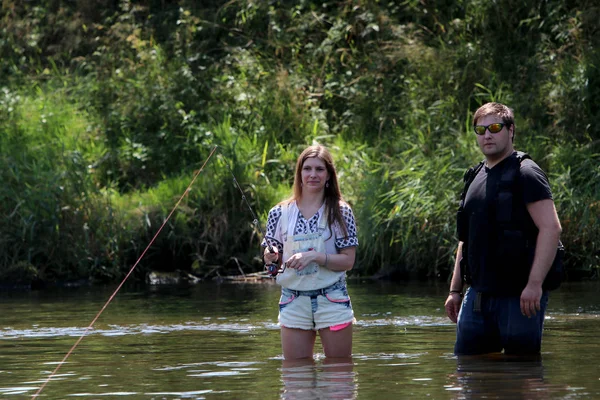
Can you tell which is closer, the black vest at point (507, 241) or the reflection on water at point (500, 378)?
the reflection on water at point (500, 378)

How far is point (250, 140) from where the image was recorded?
58.5ft

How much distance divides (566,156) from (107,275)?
→ 5691 millimetres

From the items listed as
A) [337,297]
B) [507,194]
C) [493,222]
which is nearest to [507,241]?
[493,222]

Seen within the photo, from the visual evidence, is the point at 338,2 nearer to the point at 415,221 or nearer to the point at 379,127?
the point at 379,127

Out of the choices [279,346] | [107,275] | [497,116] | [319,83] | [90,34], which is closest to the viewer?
[497,116]

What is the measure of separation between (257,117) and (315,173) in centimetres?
1170

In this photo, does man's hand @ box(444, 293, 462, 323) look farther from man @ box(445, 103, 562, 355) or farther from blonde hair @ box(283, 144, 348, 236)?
blonde hair @ box(283, 144, 348, 236)

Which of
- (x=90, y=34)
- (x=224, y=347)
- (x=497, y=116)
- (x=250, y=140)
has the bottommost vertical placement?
(x=224, y=347)

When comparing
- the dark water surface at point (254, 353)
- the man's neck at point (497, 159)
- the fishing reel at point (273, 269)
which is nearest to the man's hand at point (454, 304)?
the dark water surface at point (254, 353)

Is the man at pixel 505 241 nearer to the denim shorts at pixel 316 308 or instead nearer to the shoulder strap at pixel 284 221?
the denim shorts at pixel 316 308

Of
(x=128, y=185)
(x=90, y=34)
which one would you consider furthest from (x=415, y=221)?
(x=90, y=34)

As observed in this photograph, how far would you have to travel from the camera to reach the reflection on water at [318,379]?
20.4 feet

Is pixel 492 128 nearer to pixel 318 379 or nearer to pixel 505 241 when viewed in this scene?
pixel 505 241

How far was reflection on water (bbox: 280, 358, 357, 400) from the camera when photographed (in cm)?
622
